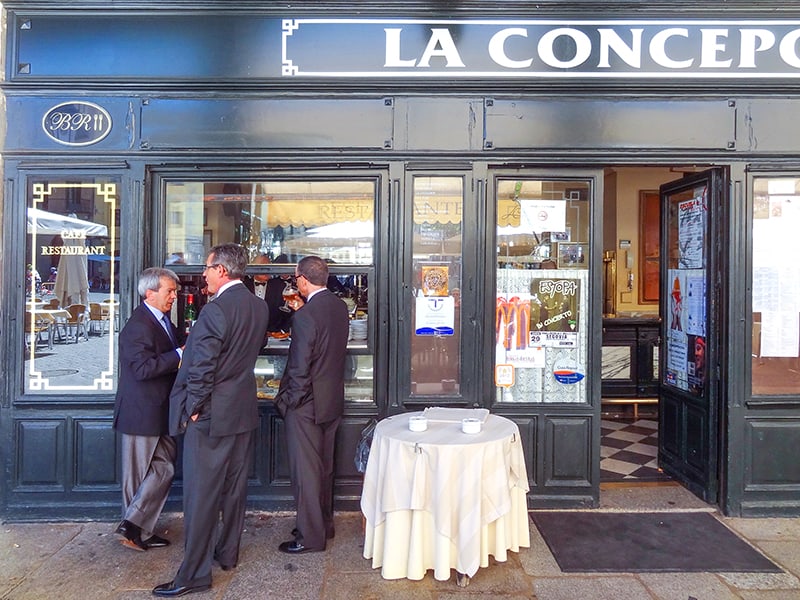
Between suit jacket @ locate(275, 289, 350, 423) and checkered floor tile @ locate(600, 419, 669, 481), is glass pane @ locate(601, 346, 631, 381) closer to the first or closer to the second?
checkered floor tile @ locate(600, 419, 669, 481)

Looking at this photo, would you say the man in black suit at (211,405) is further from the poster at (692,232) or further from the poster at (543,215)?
the poster at (692,232)

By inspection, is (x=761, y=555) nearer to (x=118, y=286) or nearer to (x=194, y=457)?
(x=194, y=457)

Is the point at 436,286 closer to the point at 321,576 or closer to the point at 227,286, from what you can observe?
the point at 227,286

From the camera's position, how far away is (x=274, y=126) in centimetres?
443

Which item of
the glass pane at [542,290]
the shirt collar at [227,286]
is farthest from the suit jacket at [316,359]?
the glass pane at [542,290]

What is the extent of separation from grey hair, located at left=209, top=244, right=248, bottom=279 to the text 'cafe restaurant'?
1.09 m

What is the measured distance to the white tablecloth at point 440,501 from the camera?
3.09 meters

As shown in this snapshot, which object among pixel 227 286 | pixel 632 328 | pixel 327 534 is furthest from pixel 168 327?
pixel 632 328

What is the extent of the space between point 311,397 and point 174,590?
1388 mm

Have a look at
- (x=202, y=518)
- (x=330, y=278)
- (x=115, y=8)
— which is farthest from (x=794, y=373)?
(x=115, y=8)

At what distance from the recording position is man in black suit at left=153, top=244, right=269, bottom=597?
319 centimetres

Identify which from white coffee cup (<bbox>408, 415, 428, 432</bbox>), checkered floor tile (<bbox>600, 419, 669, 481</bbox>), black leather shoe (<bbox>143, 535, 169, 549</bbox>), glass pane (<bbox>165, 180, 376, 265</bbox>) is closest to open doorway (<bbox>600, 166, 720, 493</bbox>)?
checkered floor tile (<bbox>600, 419, 669, 481</bbox>)

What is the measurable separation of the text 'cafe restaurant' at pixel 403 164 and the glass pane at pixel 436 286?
0.06 ft

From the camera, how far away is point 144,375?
355 centimetres
